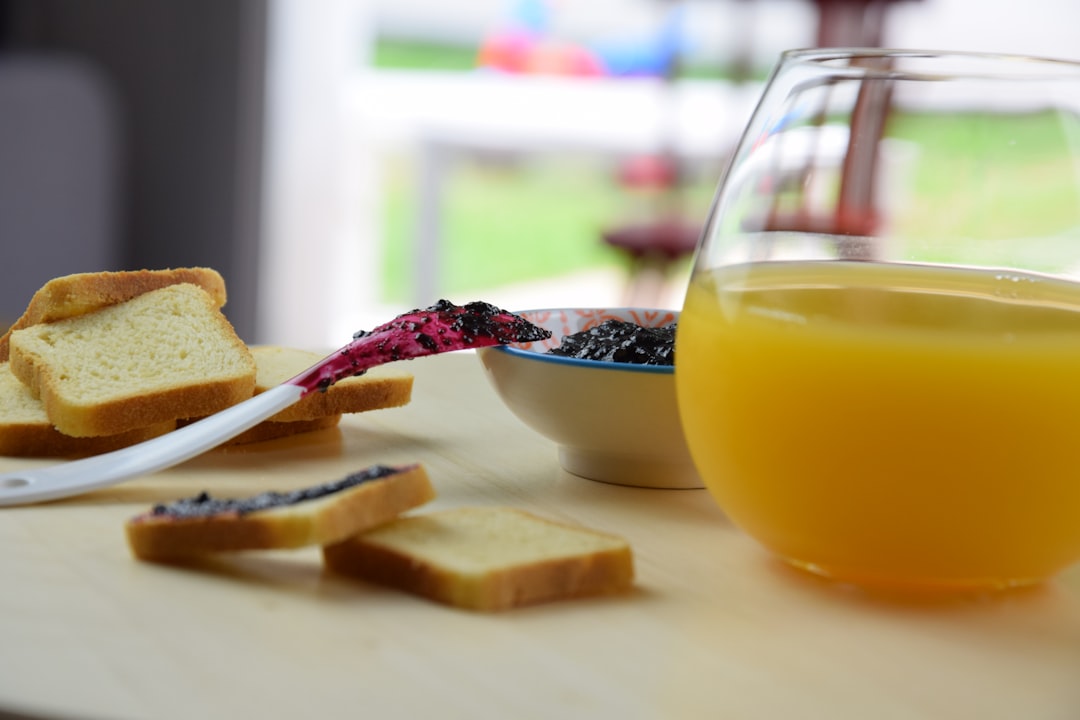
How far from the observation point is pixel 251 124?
3.48m

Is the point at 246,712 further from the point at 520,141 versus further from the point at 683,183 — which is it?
the point at 520,141

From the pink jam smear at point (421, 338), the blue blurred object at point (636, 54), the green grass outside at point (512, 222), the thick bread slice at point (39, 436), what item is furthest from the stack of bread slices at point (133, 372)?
the green grass outside at point (512, 222)

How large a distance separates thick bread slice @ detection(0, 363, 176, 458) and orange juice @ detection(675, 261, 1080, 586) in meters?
0.49

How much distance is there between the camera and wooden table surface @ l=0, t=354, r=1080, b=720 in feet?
1.96

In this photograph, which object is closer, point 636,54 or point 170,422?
point 170,422

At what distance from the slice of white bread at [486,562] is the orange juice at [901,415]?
101 millimetres

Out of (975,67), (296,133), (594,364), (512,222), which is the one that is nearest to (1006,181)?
(975,67)

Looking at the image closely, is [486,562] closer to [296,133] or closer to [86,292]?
[86,292]

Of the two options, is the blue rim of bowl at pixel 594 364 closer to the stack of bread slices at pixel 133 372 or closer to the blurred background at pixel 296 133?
the stack of bread slices at pixel 133 372

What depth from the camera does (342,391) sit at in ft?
3.51

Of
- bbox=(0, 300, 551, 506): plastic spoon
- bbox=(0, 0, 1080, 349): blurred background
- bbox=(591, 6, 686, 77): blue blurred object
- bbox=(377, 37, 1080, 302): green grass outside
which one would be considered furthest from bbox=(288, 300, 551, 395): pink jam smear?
bbox=(591, 6, 686, 77): blue blurred object

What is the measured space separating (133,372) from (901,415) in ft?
2.09

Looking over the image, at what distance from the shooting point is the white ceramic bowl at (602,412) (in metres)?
0.93

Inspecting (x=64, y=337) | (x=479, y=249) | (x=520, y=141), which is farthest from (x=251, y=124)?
(x=479, y=249)
